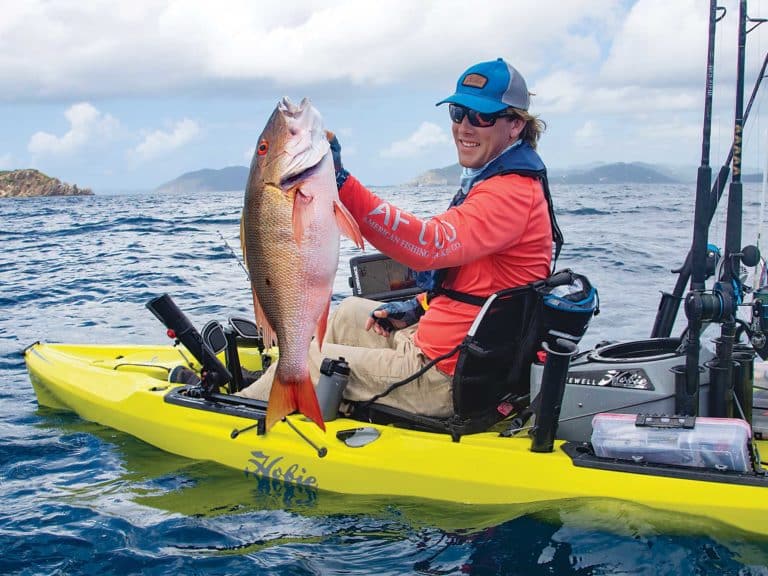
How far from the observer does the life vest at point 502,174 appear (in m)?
4.05

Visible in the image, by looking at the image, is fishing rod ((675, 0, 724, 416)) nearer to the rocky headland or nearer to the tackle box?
the tackle box

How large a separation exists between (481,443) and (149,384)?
9.29 feet

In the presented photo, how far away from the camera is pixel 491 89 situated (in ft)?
13.5

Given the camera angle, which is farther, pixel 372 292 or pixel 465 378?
pixel 372 292

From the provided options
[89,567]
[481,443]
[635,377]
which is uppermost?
[635,377]

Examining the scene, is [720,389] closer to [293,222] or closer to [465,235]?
[465,235]

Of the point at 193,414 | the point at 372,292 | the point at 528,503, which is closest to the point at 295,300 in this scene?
the point at 528,503

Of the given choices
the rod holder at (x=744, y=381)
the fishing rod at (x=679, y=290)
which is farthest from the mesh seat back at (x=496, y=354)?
the fishing rod at (x=679, y=290)

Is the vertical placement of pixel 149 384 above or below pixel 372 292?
below

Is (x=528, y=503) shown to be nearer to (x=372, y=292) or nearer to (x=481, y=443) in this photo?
(x=481, y=443)

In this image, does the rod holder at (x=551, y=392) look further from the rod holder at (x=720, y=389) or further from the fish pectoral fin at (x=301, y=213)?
the fish pectoral fin at (x=301, y=213)

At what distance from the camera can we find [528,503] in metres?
4.24

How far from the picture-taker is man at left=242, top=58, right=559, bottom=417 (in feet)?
11.6

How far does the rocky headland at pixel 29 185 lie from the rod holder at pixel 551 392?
8589 centimetres
